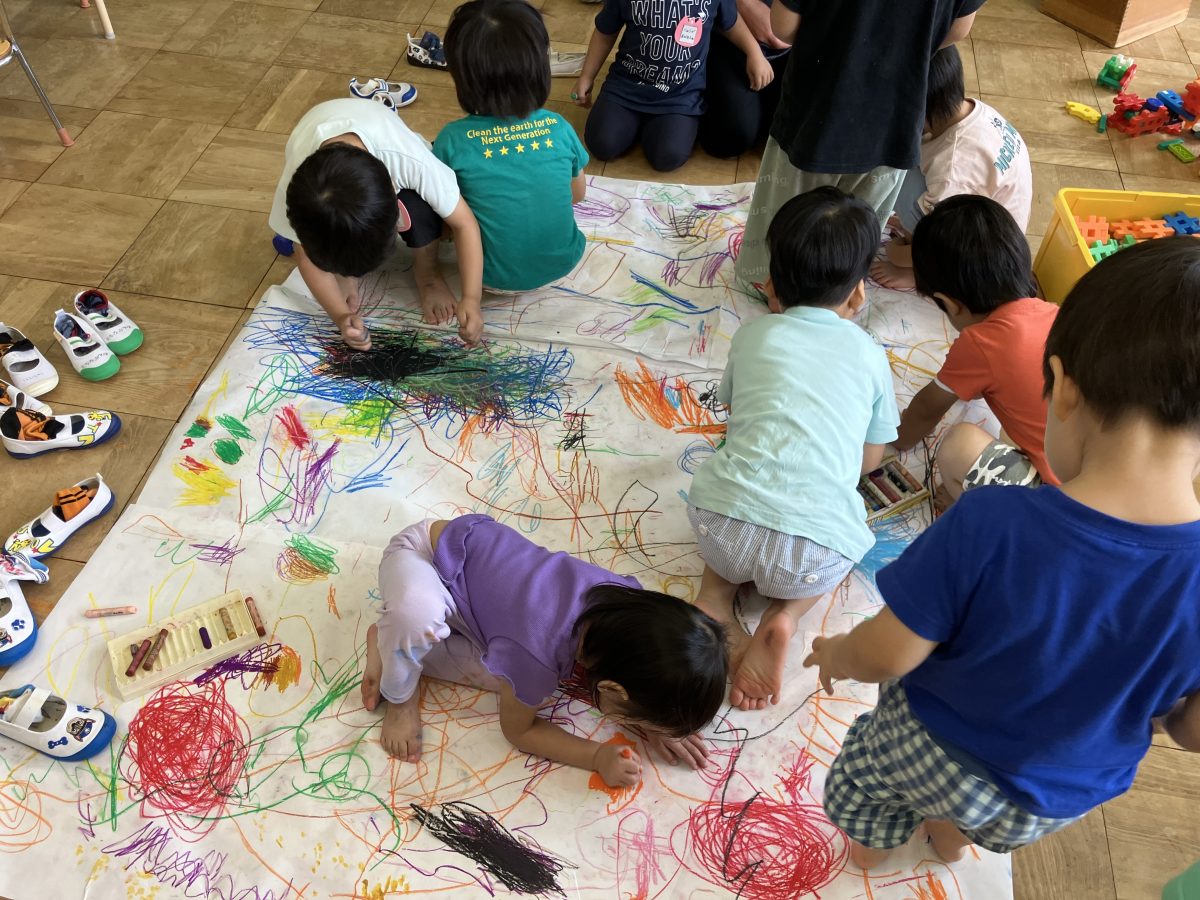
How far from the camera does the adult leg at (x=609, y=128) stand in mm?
2090

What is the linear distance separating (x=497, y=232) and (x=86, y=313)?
803mm

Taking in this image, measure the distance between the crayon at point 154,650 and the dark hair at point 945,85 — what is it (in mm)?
1605

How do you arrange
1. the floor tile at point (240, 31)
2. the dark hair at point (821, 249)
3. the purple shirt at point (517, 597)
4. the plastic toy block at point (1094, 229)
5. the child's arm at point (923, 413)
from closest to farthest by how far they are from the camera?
the purple shirt at point (517, 597), the dark hair at point (821, 249), the child's arm at point (923, 413), the plastic toy block at point (1094, 229), the floor tile at point (240, 31)

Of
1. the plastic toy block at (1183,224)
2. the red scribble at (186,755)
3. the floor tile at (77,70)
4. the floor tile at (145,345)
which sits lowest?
the red scribble at (186,755)

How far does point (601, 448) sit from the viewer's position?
60.8 inches

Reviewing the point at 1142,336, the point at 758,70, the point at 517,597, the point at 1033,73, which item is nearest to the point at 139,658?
the point at 517,597

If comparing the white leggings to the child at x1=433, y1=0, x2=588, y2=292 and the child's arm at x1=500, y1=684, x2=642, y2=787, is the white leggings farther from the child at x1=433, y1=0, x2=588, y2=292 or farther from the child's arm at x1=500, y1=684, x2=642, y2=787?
the child at x1=433, y1=0, x2=588, y2=292

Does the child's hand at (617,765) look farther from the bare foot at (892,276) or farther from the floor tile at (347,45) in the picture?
the floor tile at (347,45)

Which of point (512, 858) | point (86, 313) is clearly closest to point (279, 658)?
point (512, 858)

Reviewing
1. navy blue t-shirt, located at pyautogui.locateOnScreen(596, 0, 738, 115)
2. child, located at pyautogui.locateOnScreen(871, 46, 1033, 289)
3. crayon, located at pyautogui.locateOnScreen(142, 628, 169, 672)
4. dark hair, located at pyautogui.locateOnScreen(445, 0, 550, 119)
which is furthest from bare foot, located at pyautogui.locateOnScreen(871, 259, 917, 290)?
crayon, located at pyautogui.locateOnScreen(142, 628, 169, 672)

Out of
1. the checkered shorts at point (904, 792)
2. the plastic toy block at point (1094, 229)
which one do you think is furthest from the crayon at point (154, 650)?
the plastic toy block at point (1094, 229)

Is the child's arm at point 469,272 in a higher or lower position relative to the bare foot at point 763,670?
higher

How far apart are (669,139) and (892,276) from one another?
63 centimetres

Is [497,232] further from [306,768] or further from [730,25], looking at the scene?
[306,768]
